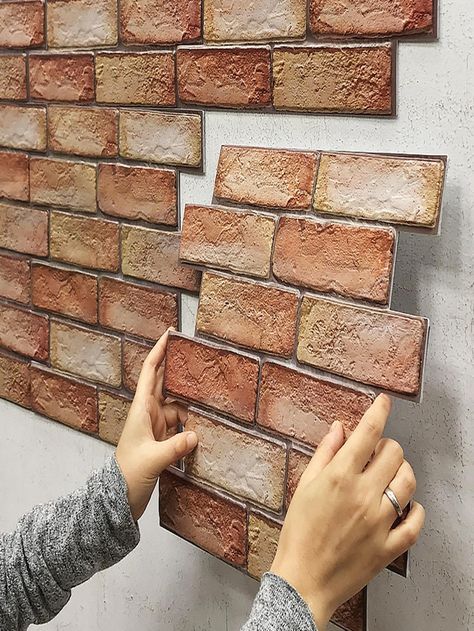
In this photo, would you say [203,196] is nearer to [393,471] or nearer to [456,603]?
[393,471]

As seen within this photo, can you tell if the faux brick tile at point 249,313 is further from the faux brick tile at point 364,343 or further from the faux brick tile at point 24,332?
the faux brick tile at point 24,332

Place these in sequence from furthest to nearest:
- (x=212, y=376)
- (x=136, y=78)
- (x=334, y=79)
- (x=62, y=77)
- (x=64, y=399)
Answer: (x=64, y=399) < (x=62, y=77) < (x=136, y=78) < (x=212, y=376) < (x=334, y=79)

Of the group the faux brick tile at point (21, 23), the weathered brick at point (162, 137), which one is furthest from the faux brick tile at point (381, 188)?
the faux brick tile at point (21, 23)

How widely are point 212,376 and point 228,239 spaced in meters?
0.16

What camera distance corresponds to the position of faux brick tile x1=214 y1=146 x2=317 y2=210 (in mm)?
951

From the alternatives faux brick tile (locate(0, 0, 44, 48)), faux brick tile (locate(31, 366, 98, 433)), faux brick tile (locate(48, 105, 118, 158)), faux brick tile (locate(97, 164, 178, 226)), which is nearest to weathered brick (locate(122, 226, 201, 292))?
faux brick tile (locate(97, 164, 178, 226))

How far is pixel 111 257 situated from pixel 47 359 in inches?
9.7

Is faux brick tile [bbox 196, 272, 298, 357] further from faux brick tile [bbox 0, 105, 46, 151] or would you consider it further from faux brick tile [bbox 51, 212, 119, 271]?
faux brick tile [bbox 0, 105, 46, 151]

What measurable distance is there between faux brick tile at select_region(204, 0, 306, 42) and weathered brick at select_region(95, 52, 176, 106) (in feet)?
0.27

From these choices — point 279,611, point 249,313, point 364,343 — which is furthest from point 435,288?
point 279,611

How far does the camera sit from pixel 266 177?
989mm

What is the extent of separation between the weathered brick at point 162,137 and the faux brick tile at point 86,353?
0.27 m

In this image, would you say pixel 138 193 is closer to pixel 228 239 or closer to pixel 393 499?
pixel 228 239

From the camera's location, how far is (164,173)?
3.77 feet
